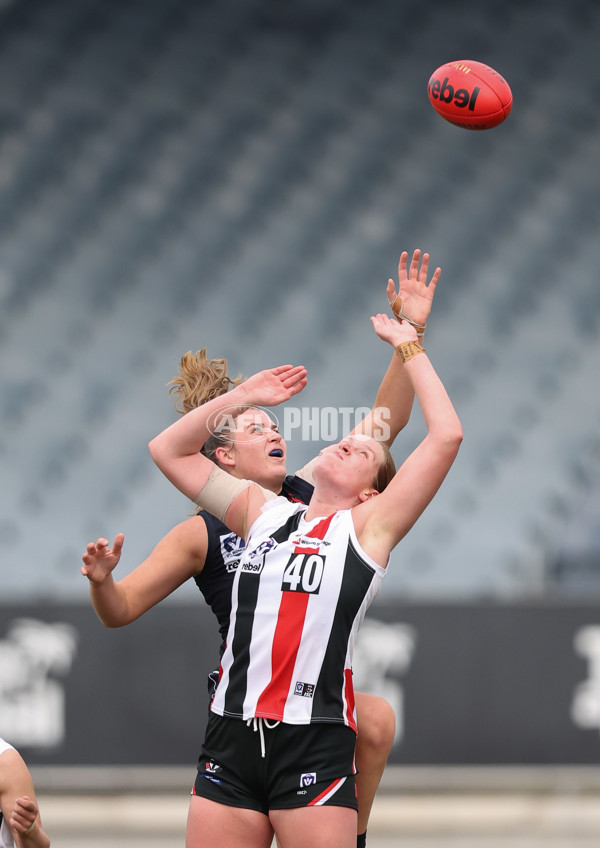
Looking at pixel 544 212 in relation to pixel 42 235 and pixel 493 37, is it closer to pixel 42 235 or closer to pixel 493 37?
pixel 493 37

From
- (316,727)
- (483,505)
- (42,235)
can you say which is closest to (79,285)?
(42,235)

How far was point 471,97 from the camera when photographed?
14.3 feet

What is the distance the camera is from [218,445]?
4.00 m

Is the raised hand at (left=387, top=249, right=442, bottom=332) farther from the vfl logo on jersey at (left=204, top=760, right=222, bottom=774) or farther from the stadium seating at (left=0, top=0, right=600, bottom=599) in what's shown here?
the stadium seating at (left=0, top=0, right=600, bottom=599)

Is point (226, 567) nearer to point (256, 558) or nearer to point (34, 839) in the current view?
point (256, 558)

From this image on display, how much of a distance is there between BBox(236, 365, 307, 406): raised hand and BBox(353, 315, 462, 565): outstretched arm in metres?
0.37

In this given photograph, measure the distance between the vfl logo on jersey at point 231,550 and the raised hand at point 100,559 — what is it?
41 centimetres

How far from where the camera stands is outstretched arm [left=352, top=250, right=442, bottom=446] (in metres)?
3.96

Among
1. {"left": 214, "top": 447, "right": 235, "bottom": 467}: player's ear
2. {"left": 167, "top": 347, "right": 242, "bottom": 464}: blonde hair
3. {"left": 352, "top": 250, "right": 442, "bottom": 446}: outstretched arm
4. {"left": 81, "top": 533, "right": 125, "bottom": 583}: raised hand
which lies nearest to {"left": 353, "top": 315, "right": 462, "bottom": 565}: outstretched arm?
{"left": 352, "top": 250, "right": 442, "bottom": 446}: outstretched arm

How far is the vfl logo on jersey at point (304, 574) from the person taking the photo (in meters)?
3.43

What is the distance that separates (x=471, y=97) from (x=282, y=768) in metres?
2.45

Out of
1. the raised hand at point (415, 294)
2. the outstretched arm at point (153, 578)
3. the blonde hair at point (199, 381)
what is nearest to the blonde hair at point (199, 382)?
the blonde hair at point (199, 381)

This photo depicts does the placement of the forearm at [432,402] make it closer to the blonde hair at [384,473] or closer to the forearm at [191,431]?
the blonde hair at [384,473]

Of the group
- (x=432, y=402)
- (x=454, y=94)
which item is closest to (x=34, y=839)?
(x=432, y=402)
